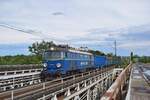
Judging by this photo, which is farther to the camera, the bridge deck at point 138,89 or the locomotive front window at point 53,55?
the locomotive front window at point 53,55

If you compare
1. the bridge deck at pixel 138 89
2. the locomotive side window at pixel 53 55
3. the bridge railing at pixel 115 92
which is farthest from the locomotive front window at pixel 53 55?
the bridge railing at pixel 115 92

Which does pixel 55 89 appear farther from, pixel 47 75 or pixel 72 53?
pixel 72 53

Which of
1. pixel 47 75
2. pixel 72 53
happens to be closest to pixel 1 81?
pixel 47 75

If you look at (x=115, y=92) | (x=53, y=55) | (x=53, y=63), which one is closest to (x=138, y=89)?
(x=53, y=63)

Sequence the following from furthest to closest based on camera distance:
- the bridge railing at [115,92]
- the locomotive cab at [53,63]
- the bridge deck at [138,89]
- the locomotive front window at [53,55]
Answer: the locomotive front window at [53,55] → the locomotive cab at [53,63] → the bridge deck at [138,89] → the bridge railing at [115,92]

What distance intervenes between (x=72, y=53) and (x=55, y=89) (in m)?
17.5

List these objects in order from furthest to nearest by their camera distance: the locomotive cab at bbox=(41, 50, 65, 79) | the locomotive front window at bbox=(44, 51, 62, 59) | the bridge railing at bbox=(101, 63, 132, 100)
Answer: the locomotive front window at bbox=(44, 51, 62, 59) → the locomotive cab at bbox=(41, 50, 65, 79) → the bridge railing at bbox=(101, 63, 132, 100)

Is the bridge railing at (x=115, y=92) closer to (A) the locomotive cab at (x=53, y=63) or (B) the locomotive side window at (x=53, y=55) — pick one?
(A) the locomotive cab at (x=53, y=63)

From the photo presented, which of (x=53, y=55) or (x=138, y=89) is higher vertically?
(x=53, y=55)

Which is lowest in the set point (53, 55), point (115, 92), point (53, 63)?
point (115, 92)

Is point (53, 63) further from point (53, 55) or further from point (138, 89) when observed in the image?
point (138, 89)

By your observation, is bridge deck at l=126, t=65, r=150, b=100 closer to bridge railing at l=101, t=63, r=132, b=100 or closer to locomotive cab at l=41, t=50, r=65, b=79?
bridge railing at l=101, t=63, r=132, b=100

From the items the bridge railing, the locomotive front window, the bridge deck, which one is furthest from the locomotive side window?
the bridge railing

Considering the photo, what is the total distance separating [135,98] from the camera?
98.0 ft
